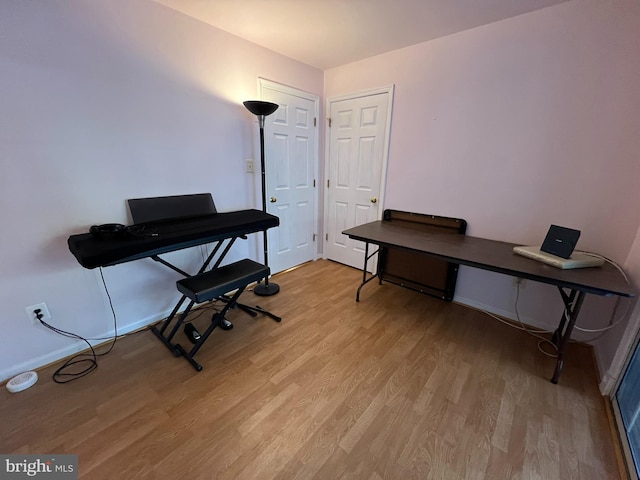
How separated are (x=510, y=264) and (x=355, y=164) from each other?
1869 millimetres

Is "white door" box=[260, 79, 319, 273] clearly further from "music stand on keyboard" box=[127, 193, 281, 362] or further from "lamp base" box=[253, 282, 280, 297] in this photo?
"music stand on keyboard" box=[127, 193, 281, 362]

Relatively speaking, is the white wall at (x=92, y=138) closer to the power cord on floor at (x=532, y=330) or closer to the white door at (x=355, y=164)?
the white door at (x=355, y=164)

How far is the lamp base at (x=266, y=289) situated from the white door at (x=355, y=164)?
1.04 metres

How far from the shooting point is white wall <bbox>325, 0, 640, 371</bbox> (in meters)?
1.70

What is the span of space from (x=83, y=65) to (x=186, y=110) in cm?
62

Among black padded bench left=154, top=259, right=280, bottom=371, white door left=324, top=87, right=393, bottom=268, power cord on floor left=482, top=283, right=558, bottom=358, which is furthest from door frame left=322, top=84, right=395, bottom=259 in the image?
black padded bench left=154, top=259, right=280, bottom=371

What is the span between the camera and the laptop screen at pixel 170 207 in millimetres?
1933

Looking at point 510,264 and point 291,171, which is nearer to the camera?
point 510,264

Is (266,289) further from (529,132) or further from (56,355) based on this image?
(529,132)

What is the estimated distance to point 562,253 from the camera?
170 centimetres

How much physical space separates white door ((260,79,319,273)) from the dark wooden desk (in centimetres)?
94

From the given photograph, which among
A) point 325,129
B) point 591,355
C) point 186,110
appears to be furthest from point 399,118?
point 591,355

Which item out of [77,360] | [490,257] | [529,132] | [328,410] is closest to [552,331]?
[490,257]

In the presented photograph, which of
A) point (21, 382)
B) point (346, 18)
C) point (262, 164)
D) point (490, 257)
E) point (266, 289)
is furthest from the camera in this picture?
point (266, 289)
